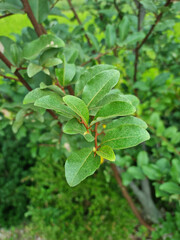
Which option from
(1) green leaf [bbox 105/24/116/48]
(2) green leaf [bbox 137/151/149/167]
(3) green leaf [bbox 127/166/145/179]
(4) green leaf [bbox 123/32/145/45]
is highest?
(1) green leaf [bbox 105/24/116/48]

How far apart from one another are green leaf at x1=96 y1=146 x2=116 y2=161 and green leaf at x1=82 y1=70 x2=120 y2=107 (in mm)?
91

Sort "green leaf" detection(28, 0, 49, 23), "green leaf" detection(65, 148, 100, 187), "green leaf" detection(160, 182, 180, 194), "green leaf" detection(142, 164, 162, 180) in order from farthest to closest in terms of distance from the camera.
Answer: "green leaf" detection(142, 164, 162, 180), "green leaf" detection(160, 182, 180, 194), "green leaf" detection(28, 0, 49, 23), "green leaf" detection(65, 148, 100, 187)

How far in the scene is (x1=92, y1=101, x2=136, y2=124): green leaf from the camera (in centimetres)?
36

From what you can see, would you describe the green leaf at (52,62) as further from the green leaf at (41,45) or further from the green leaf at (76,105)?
the green leaf at (76,105)

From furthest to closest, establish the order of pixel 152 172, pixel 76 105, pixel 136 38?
pixel 152 172 → pixel 136 38 → pixel 76 105

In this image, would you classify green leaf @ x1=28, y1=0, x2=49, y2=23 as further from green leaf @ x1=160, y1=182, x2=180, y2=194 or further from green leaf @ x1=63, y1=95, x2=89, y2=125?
green leaf @ x1=160, y1=182, x2=180, y2=194

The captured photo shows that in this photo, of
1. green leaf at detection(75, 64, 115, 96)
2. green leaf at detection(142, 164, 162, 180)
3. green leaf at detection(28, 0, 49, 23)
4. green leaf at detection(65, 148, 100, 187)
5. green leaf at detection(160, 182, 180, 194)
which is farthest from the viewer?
green leaf at detection(142, 164, 162, 180)

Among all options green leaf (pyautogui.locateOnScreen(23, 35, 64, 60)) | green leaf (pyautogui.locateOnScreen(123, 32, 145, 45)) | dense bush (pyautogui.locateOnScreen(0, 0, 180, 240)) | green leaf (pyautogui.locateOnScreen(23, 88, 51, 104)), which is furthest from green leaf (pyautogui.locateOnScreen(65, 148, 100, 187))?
green leaf (pyautogui.locateOnScreen(123, 32, 145, 45))

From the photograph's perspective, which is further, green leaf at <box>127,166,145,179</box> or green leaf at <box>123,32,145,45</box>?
green leaf at <box>127,166,145,179</box>

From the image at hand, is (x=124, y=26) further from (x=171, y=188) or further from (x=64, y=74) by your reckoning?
(x=171, y=188)

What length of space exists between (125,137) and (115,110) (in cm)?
5

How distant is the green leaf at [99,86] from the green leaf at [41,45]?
17cm

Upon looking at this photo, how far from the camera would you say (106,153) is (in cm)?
36

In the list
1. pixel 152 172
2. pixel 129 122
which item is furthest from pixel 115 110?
pixel 152 172
